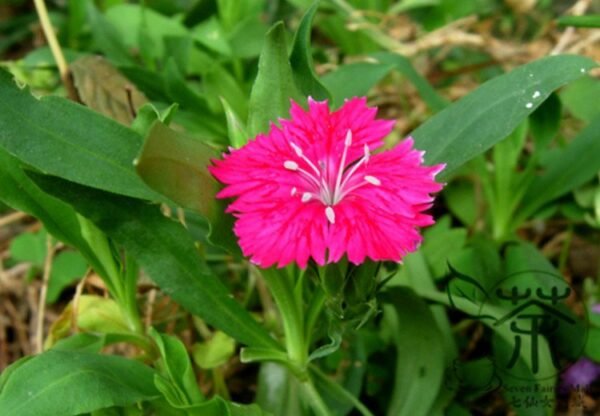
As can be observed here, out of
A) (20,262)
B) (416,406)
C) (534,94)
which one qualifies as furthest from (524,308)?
(20,262)

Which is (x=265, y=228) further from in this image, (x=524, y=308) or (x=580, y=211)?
(x=580, y=211)

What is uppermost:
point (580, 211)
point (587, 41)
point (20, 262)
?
point (587, 41)

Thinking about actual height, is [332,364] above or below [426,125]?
below

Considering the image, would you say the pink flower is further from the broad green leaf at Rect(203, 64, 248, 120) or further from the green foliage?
the broad green leaf at Rect(203, 64, 248, 120)

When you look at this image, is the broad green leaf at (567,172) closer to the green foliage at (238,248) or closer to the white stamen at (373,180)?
the green foliage at (238,248)

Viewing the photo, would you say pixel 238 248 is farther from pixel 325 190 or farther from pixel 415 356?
pixel 415 356

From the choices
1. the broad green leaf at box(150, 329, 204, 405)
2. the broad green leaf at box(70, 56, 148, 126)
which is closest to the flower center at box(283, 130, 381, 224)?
the broad green leaf at box(150, 329, 204, 405)

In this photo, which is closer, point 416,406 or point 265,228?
point 265,228
